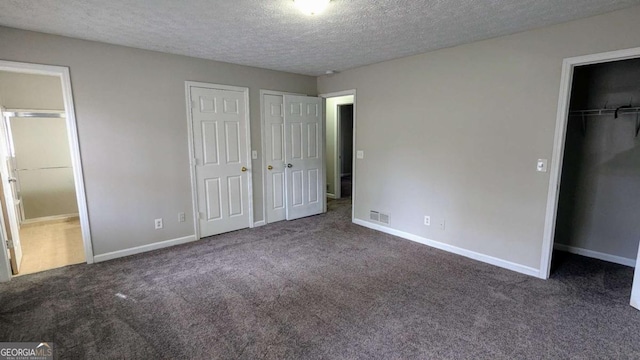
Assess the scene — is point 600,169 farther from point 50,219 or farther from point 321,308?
point 50,219

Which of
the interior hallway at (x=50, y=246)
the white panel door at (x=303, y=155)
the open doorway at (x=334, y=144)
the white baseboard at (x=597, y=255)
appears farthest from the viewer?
the open doorway at (x=334, y=144)

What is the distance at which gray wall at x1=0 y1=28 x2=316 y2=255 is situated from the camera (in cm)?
311

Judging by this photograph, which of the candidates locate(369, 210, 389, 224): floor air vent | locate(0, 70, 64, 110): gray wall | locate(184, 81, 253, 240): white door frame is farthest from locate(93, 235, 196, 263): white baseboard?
locate(0, 70, 64, 110): gray wall

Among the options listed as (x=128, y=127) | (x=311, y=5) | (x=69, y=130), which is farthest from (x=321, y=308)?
(x=69, y=130)

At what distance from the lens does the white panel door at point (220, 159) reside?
13.2ft

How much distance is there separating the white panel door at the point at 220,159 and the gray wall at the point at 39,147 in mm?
2866

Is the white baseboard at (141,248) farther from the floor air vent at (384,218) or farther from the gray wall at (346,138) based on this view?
the gray wall at (346,138)

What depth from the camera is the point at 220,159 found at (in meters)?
4.23

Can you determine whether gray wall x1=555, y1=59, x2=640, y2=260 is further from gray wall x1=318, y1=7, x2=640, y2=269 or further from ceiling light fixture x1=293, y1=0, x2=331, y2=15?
ceiling light fixture x1=293, y1=0, x2=331, y2=15

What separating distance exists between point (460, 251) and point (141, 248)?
392cm

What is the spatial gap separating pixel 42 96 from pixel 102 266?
136 inches

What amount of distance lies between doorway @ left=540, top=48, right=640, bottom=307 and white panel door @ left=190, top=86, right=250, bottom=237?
3777mm

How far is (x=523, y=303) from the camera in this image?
2.55 meters

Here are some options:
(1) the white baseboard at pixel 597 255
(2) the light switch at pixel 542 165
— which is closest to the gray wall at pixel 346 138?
(1) the white baseboard at pixel 597 255
